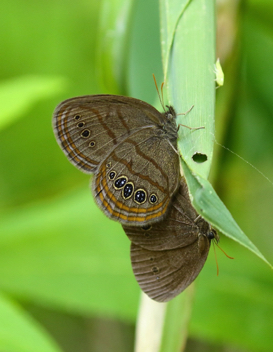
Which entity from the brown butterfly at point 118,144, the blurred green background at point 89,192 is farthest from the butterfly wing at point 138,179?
the blurred green background at point 89,192

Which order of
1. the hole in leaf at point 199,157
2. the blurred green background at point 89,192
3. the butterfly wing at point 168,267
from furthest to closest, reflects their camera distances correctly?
1. the blurred green background at point 89,192
2. the butterfly wing at point 168,267
3. the hole in leaf at point 199,157

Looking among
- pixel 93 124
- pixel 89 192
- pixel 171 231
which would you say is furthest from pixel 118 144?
pixel 89 192

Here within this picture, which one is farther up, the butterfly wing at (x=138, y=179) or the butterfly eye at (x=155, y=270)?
the butterfly wing at (x=138, y=179)

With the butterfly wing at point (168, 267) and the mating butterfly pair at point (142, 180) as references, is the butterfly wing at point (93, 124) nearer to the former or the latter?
the mating butterfly pair at point (142, 180)

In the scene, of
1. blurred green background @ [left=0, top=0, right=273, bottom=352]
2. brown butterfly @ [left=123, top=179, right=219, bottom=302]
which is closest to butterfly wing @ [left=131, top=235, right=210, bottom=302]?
brown butterfly @ [left=123, top=179, right=219, bottom=302]

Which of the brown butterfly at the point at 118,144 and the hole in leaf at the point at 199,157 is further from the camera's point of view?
the brown butterfly at the point at 118,144
